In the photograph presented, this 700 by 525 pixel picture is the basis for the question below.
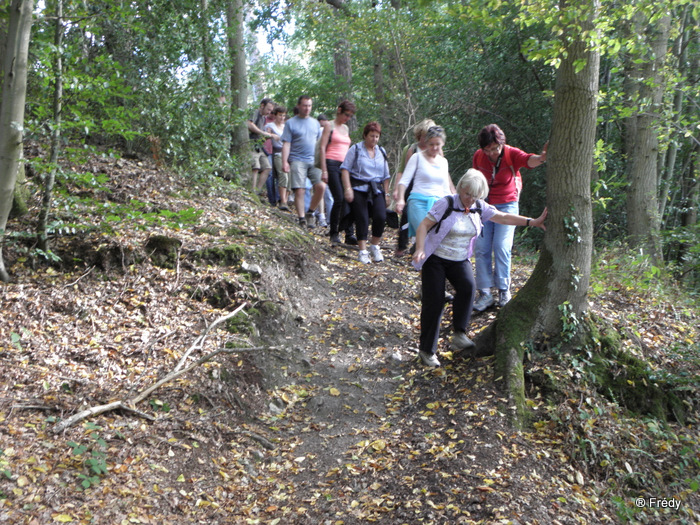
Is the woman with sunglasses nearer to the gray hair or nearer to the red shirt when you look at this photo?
the gray hair

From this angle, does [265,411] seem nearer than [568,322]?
Yes

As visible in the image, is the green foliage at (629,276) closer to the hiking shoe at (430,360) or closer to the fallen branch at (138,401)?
the hiking shoe at (430,360)

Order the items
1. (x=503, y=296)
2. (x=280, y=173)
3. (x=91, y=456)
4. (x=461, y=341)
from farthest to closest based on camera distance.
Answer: (x=280, y=173), (x=503, y=296), (x=461, y=341), (x=91, y=456)

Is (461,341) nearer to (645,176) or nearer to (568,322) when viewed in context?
(568,322)

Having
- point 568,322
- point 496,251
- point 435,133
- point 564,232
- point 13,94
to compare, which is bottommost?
point 568,322

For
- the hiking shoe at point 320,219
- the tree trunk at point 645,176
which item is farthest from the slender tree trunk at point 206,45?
the tree trunk at point 645,176

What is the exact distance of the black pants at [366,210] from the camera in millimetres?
8078

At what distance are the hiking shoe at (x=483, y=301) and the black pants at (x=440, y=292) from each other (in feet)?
3.47

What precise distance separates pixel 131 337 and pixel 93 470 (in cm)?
165

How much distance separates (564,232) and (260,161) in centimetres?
799

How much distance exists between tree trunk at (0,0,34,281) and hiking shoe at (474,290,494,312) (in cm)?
478

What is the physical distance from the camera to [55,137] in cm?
494

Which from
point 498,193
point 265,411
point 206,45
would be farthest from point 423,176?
point 206,45

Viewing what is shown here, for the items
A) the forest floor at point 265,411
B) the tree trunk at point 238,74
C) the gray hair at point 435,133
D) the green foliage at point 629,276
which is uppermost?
the tree trunk at point 238,74
